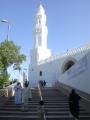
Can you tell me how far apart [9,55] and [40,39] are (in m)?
46.6

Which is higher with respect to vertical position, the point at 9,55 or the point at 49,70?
the point at 49,70

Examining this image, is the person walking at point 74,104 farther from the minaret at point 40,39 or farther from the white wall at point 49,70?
the minaret at point 40,39

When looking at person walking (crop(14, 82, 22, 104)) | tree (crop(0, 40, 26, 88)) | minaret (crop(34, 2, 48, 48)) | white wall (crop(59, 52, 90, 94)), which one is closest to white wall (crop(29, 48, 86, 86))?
minaret (crop(34, 2, 48, 48))

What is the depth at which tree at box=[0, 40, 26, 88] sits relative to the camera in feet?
93.2

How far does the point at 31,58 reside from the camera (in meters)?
74.1

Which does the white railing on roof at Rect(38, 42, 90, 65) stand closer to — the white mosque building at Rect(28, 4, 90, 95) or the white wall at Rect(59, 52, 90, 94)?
the white mosque building at Rect(28, 4, 90, 95)

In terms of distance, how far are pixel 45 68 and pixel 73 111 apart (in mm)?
54376

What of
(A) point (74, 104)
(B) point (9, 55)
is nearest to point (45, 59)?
(B) point (9, 55)

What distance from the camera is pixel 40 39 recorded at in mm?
75625

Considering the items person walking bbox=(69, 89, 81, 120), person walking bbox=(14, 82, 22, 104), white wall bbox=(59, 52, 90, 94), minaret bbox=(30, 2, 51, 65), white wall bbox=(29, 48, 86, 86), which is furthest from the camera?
minaret bbox=(30, 2, 51, 65)

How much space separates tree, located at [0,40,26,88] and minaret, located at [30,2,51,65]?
3957 centimetres

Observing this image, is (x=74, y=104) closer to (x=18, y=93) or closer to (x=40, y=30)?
(x=18, y=93)

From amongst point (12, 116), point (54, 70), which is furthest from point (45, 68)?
point (12, 116)

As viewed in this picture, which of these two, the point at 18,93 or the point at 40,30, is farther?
the point at 40,30
